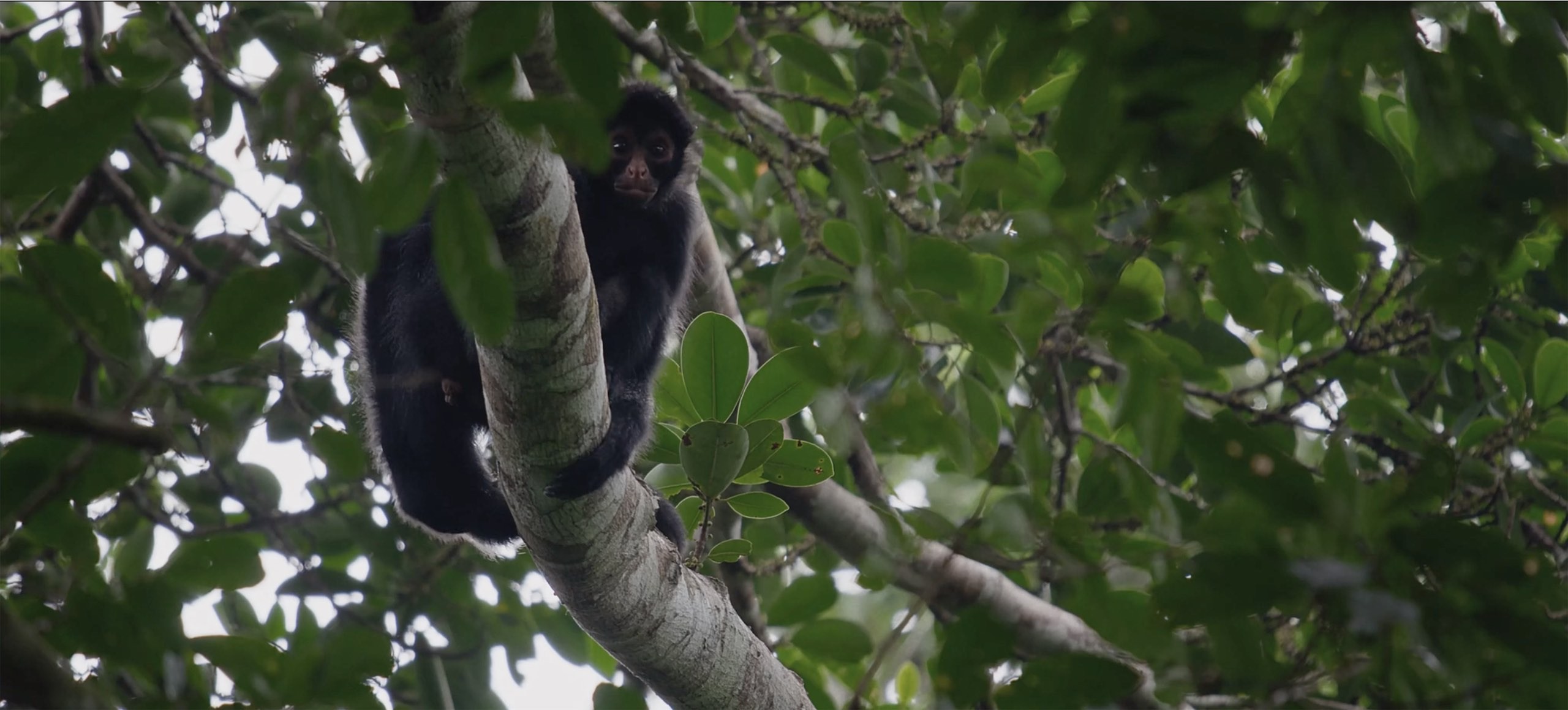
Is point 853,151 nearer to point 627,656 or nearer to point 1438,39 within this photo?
point 1438,39

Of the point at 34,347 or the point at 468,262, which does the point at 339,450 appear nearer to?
the point at 34,347

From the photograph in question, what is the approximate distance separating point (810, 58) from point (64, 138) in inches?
129

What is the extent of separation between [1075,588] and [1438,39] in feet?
3.76

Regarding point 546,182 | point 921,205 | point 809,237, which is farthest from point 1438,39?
point 921,205

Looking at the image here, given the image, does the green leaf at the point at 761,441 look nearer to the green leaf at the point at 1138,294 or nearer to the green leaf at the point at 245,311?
the green leaf at the point at 1138,294

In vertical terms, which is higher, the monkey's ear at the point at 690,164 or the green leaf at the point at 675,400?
the green leaf at the point at 675,400

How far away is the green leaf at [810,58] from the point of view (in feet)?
14.7

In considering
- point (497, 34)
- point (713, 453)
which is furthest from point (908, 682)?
point (497, 34)

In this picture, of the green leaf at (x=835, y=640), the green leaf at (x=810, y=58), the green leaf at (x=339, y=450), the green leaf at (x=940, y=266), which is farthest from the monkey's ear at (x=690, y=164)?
the green leaf at (x=940, y=266)

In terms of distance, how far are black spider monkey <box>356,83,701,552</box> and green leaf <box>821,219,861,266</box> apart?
0.84 metres

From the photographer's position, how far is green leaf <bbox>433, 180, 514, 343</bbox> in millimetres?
1591

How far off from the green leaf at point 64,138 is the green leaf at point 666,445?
7.28 feet

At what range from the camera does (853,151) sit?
2457 mm

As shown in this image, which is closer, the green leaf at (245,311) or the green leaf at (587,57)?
the green leaf at (587,57)
